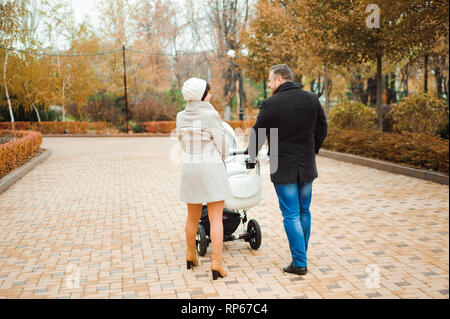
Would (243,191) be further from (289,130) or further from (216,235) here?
(289,130)

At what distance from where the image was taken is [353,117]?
15.3m

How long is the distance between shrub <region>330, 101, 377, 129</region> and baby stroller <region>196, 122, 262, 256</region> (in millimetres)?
10972

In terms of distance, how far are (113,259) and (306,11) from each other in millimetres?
10784

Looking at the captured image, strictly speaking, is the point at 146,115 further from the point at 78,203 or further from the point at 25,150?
the point at 78,203

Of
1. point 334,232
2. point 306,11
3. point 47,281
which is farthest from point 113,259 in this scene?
point 306,11

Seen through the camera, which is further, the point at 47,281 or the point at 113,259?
the point at 113,259

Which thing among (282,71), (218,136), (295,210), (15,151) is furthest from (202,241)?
(15,151)

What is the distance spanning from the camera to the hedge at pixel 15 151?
10.0 metres

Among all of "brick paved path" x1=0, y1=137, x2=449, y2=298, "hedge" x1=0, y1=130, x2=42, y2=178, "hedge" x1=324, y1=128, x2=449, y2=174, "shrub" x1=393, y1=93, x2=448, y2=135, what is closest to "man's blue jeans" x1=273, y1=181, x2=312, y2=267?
"brick paved path" x1=0, y1=137, x2=449, y2=298

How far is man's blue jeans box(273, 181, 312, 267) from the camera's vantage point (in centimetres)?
402

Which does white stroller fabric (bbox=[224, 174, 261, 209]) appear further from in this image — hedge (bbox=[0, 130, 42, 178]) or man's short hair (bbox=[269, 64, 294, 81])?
hedge (bbox=[0, 130, 42, 178])

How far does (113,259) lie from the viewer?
4734 mm

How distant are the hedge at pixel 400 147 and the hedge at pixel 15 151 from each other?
8.32m

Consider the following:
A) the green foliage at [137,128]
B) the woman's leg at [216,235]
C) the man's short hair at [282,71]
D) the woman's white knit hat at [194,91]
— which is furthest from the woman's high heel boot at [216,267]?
the green foliage at [137,128]
